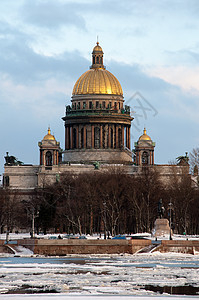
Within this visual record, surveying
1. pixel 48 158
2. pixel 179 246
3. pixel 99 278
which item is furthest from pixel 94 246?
pixel 48 158

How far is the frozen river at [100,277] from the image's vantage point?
2645 inches

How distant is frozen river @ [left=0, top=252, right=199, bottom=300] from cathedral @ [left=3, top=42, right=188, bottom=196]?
3754 inches

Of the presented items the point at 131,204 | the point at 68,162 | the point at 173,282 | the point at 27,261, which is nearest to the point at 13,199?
the point at 68,162

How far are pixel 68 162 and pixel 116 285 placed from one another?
4937 inches

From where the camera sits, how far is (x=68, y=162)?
196 meters

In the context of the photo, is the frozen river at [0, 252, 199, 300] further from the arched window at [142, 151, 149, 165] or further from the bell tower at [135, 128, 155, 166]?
the arched window at [142, 151, 149, 165]

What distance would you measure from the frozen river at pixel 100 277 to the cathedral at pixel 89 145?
9536 cm

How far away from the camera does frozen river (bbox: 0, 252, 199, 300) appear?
220 ft

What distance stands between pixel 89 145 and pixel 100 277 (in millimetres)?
122438

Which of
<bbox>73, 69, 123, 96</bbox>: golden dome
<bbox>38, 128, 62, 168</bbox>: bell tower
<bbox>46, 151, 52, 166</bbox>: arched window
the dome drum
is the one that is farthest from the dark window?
<bbox>73, 69, 123, 96</bbox>: golden dome

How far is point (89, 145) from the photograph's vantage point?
648ft

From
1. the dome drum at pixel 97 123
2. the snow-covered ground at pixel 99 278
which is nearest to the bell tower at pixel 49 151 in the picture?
the dome drum at pixel 97 123

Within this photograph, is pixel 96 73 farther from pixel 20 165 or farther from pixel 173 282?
pixel 173 282

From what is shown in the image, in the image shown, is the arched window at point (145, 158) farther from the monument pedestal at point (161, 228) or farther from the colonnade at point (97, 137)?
the monument pedestal at point (161, 228)
